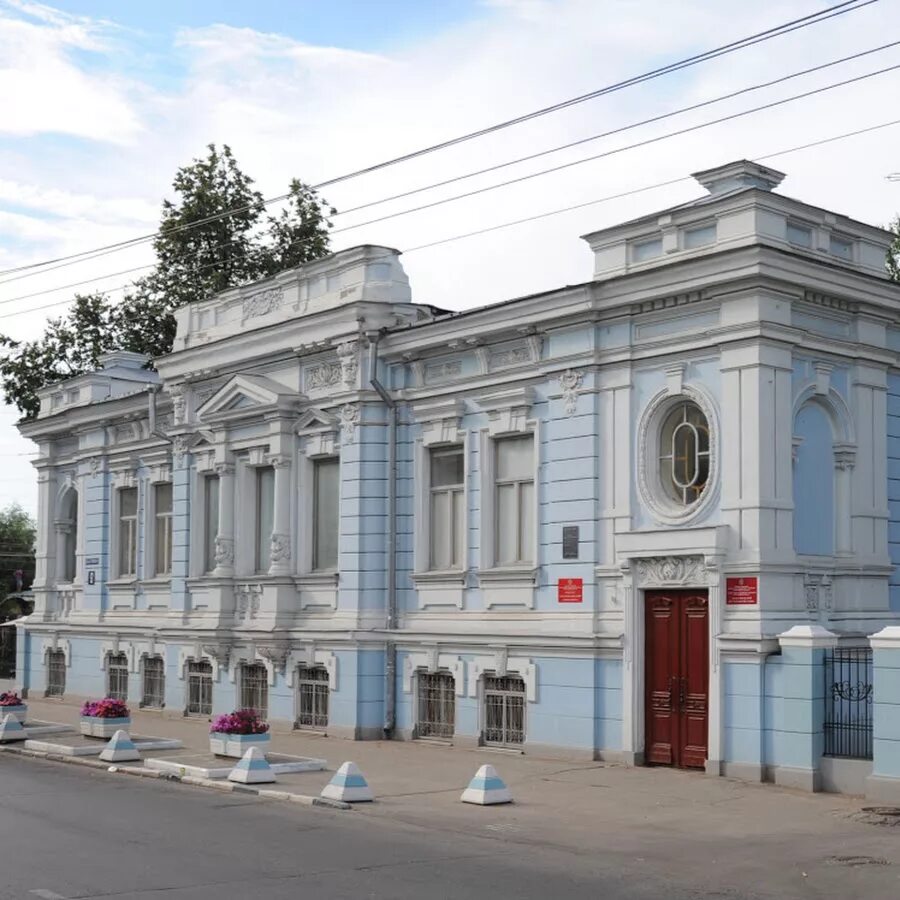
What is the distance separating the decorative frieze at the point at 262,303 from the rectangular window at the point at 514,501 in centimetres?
547

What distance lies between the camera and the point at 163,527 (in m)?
28.2

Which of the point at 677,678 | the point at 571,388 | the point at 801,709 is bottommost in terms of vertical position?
the point at 801,709

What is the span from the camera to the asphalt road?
398 inches

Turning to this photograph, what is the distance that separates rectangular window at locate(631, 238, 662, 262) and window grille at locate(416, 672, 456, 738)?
6755 mm

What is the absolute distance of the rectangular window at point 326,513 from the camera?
2311 cm

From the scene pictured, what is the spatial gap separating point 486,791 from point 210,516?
40.7 ft

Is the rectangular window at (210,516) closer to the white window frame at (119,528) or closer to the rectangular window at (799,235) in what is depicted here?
the white window frame at (119,528)

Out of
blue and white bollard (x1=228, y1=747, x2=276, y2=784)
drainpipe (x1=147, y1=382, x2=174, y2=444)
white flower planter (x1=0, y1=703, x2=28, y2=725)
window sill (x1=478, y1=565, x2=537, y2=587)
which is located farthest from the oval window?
drainpipe (x1=147, y1=382, x2=174, y2=444)

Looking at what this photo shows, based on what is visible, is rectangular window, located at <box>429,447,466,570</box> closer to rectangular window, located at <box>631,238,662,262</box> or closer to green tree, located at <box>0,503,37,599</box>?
rectangular window, located at <box>631,238,662,262</box>

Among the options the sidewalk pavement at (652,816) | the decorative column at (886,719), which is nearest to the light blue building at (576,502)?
the decorative column at (886,719)

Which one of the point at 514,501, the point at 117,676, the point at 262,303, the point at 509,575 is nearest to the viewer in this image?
the point at 509,575

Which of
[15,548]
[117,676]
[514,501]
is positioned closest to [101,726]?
[514,501]

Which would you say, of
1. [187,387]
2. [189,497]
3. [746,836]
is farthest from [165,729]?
[746,836]

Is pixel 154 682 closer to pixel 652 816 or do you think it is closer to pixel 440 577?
pixel 440 577
